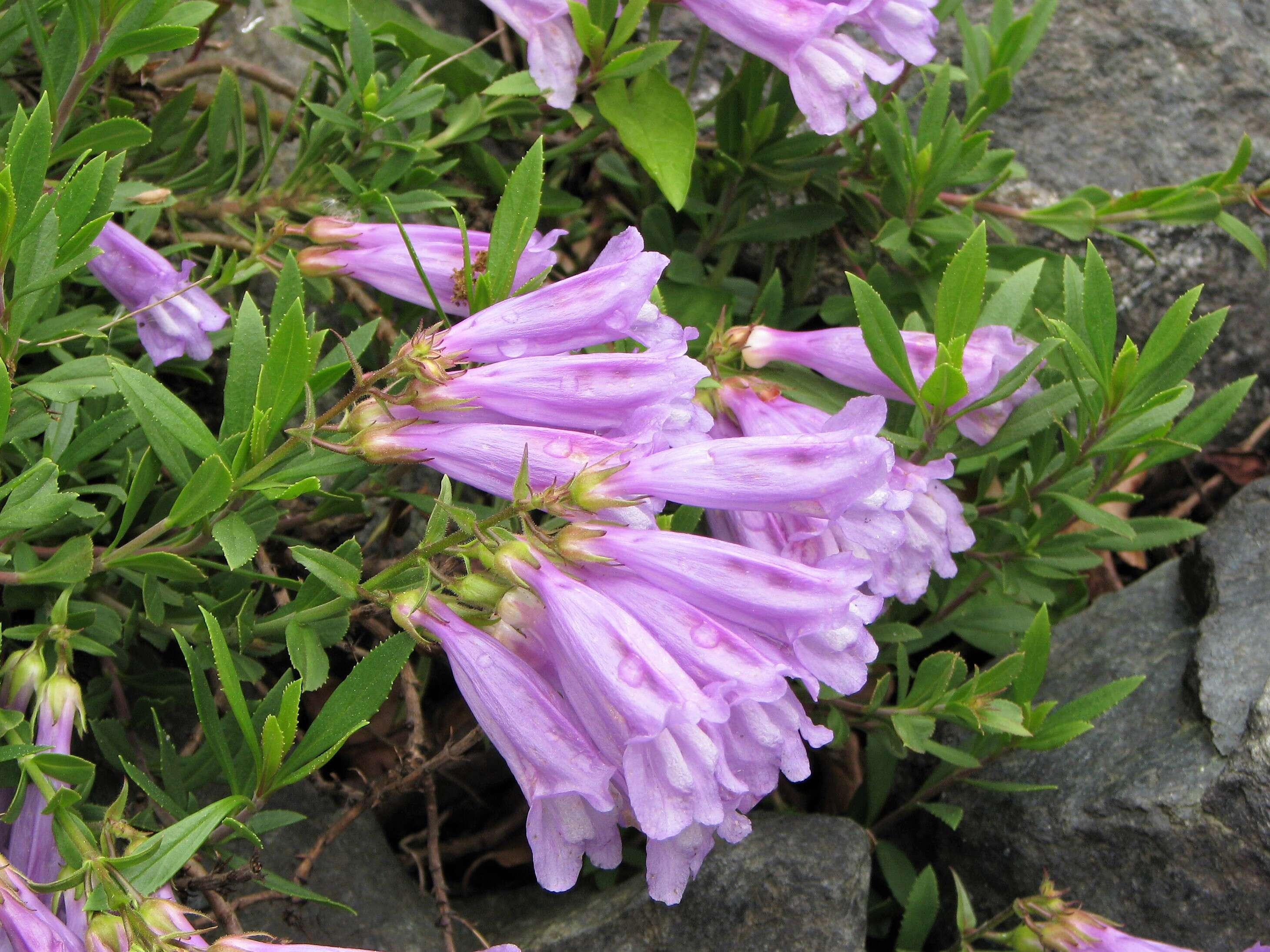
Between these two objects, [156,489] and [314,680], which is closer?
[314,680]

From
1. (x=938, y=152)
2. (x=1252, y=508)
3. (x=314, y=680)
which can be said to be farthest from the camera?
(x=1252, y=508)

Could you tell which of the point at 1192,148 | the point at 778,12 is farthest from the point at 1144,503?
the point at 778,12

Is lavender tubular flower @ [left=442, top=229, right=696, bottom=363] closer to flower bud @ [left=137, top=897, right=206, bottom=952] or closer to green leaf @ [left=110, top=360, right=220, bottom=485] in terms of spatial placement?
green leaf @ [left=110, top=360, right=220, bottom=485]

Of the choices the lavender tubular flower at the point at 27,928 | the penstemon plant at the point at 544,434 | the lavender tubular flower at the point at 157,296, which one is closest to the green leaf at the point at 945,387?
the penstemon plant at the point at 544,434

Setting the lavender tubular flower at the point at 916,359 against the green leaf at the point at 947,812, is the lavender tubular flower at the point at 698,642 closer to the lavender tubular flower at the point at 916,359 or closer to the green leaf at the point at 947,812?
the lavender tubular flower at the point at 916,359

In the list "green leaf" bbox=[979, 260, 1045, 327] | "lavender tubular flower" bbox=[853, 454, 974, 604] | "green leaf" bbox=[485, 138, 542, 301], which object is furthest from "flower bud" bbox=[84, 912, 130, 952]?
"green leaf" bbox=[979, 260, 1045, 327]

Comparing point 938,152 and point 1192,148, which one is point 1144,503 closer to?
point 1192,148
